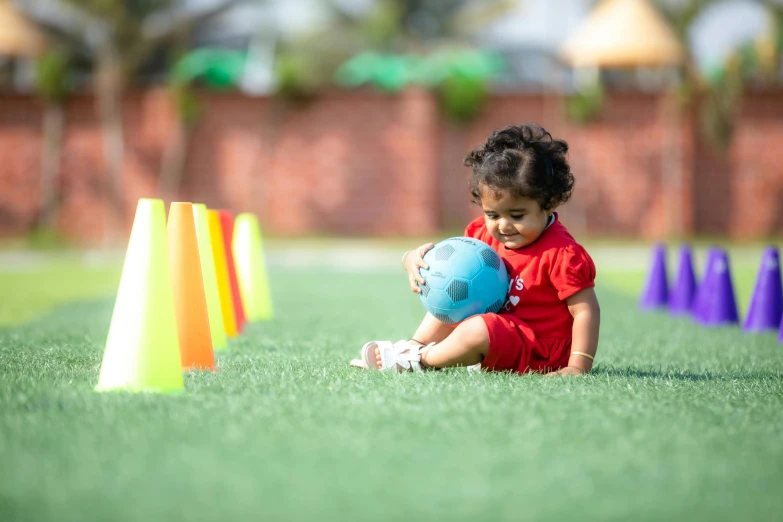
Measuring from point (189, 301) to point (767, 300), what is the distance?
4394mm

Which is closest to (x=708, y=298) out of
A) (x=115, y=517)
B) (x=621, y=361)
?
(x=621, y=361)

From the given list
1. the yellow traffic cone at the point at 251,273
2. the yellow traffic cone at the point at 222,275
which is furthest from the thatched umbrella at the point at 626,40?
the yellow traffic cone at the point at 222,275

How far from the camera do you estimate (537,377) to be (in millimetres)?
4297

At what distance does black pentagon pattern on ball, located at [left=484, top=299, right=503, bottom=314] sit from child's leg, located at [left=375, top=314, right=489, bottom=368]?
0.16 meters

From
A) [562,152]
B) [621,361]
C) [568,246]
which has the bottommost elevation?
[621,361]

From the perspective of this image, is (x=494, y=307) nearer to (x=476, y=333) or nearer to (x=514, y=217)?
(x=476, y=333)

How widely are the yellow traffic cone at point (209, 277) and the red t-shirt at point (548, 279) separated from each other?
1.81 m

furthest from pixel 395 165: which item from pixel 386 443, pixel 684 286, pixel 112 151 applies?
pixel 386 443

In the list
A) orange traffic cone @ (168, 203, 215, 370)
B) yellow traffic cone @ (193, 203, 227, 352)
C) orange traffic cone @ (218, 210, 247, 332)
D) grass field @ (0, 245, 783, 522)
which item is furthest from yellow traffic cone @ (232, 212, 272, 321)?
orange traffic cone @ (168, 203, 215, 370)

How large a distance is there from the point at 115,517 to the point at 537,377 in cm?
234

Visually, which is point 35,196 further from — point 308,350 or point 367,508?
point 367,508

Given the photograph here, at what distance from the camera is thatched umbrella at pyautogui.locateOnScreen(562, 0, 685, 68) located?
65.3 feet

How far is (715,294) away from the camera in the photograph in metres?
7.59

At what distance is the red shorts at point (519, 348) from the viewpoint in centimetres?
432
